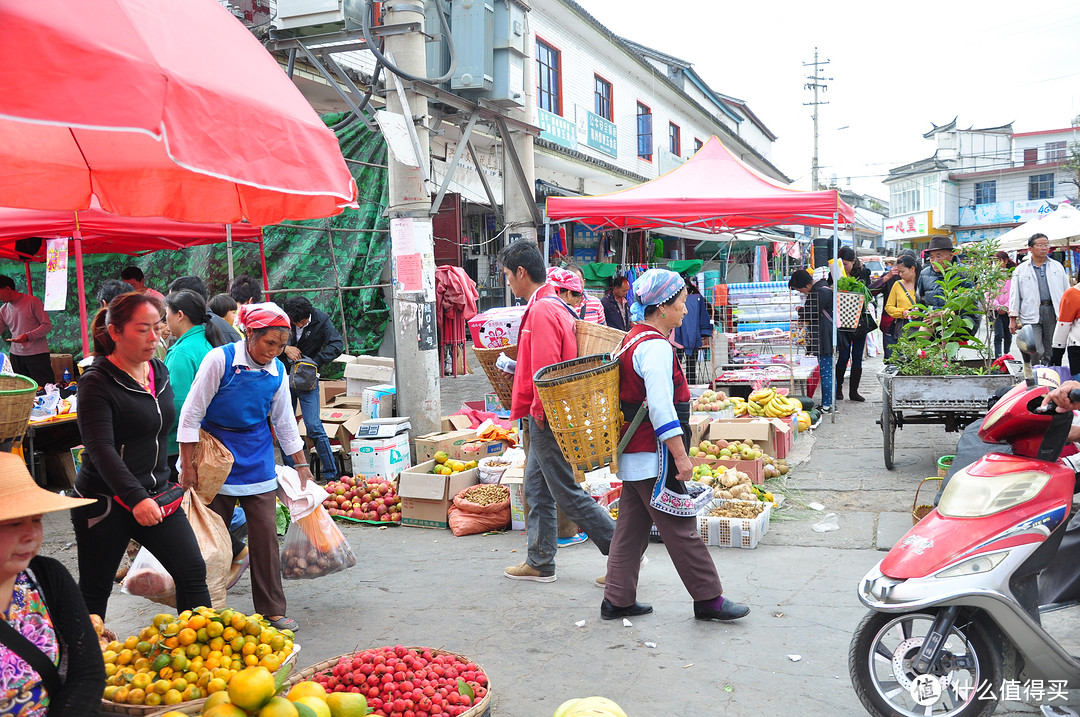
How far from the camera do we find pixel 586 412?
4332mm

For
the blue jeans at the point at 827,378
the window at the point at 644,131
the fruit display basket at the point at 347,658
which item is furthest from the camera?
the window at the point at 644,131

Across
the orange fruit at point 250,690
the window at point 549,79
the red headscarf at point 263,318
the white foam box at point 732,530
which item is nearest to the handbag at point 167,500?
the red headscarf at point 263,318

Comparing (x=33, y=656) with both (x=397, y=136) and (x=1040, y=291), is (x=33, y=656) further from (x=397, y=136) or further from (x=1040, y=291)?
(x=1040, y=291)

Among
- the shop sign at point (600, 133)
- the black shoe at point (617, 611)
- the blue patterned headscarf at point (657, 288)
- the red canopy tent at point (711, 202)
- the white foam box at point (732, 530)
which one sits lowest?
the black shoe at point (617, 611)

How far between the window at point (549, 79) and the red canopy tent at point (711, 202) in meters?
6.17

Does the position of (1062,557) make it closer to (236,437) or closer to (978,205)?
(236,437)

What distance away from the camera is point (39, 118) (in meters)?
2.02

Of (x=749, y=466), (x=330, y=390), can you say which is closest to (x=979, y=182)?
(x=330, y=390)

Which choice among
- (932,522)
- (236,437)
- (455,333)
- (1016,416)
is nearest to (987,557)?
(932,522)

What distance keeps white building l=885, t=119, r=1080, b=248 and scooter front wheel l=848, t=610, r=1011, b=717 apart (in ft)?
193

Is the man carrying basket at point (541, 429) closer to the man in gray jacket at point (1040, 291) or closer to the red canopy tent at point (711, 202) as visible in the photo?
the red canopy tent at point (711, 202)

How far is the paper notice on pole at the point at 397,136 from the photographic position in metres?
7.70

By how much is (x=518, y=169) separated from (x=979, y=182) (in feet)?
197

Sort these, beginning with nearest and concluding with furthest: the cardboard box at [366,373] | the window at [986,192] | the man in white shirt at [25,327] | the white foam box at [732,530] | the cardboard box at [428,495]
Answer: the white foam box at [732,530] < the cardboard box at [428,495] < the cardboard box at [366,373] < the man in white shirt at [25,327] < the window at [986,192]
